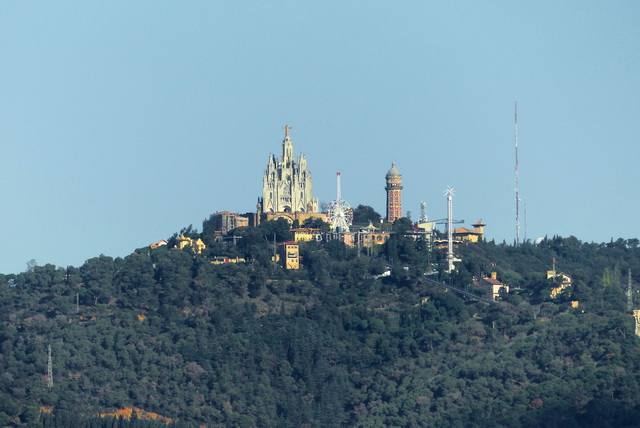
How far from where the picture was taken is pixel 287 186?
18662 centimetres

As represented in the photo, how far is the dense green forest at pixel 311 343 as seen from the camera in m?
148

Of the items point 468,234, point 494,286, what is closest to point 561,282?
point 494,286

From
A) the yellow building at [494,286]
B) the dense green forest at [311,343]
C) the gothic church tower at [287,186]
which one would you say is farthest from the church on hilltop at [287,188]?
the yellow building at [494,286]

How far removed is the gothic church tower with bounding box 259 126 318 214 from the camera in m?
186

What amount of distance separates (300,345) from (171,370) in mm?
10522

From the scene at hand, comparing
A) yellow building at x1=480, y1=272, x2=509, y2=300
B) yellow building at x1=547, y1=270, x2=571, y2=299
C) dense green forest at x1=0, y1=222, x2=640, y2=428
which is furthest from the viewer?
yellow building at x1=480, y1=272, x2=509, y2=300

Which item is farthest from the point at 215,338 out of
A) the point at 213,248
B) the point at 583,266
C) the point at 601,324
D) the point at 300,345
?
the point at 583,266

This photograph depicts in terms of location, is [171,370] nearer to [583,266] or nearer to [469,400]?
[469,400]

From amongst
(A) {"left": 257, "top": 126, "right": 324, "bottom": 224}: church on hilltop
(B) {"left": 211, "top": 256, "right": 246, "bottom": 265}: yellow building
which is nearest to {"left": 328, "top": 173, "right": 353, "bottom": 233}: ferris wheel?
(A) {"left": 257, "top": 126, "right": 324, "bottom": 224}: church on hilltop

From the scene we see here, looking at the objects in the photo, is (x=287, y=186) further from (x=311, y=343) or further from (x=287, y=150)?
(x=311, y=343)

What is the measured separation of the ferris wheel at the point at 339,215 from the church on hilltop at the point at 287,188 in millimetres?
1231

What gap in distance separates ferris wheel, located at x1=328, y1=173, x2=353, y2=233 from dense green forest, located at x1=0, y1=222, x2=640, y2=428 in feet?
15.8

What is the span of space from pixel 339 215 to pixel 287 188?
6.50m

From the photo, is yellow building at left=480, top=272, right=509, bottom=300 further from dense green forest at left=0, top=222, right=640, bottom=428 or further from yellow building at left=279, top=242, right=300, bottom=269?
yellow building at left=279, top=242, right=300, bottom=269
